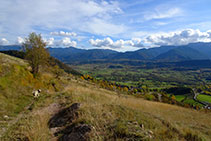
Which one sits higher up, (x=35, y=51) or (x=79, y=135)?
(x=35, y=51)

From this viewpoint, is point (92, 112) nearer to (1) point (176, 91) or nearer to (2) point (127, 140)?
(2) point (127, 140)

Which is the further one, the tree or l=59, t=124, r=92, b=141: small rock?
the tree

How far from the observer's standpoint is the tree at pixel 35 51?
59.9 feet

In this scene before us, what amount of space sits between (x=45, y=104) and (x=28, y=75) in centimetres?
840

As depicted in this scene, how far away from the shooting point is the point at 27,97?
1296 cm

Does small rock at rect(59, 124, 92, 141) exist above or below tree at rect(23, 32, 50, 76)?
below

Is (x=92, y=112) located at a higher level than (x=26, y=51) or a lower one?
lower

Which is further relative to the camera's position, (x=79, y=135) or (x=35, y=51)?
(x=35, y=51)

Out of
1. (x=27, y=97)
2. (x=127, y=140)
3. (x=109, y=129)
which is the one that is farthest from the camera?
(x=27, y=97)

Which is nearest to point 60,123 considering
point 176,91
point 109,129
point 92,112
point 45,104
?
point 92,112

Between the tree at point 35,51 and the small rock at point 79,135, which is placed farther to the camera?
the tree at point 35,51

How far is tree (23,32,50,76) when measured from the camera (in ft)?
59.9

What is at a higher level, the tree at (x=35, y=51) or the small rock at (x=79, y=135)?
the tree at (x=35, y=51)

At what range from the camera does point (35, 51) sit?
59.6 ft
